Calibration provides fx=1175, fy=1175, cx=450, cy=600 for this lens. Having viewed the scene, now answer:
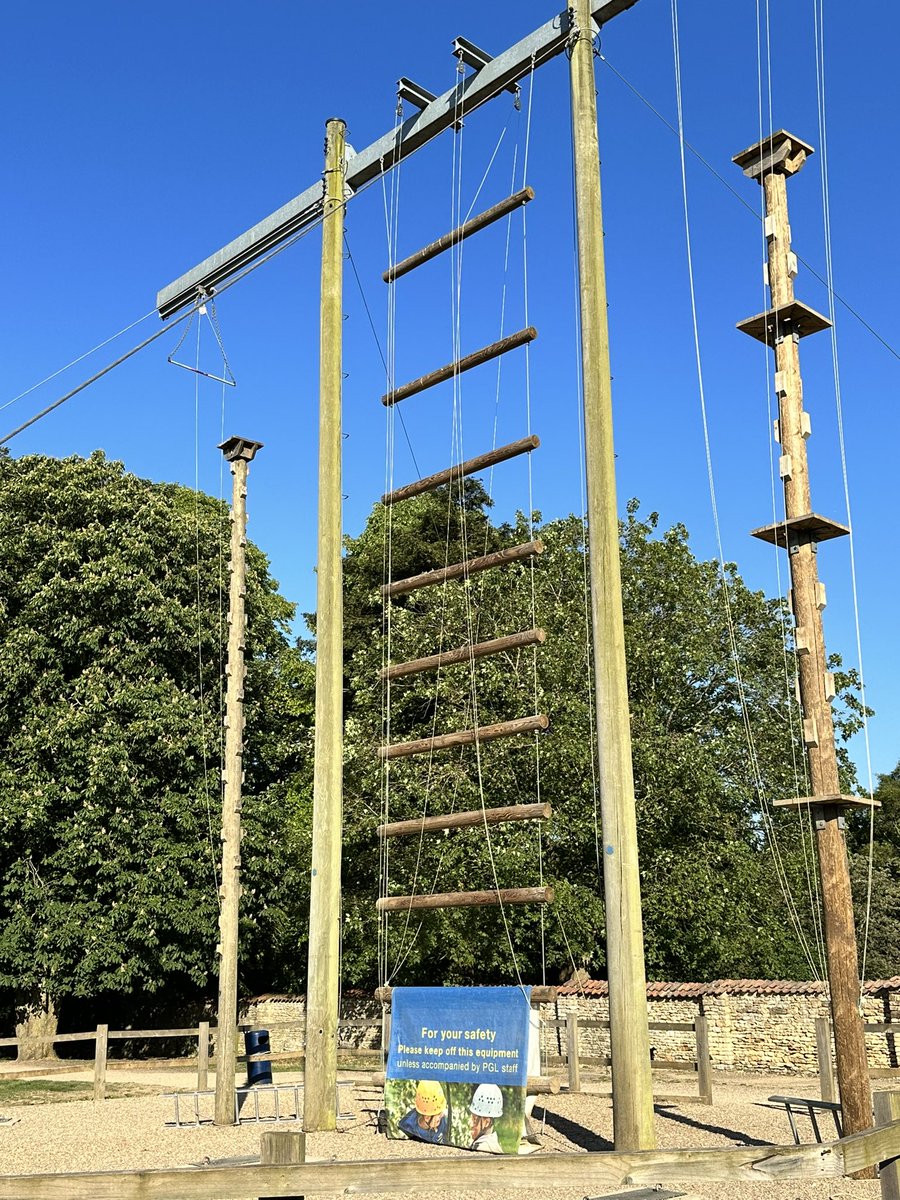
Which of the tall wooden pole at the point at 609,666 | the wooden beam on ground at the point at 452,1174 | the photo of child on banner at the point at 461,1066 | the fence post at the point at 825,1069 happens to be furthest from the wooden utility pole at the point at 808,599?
the wooden beam on ground at the point at 452,1174

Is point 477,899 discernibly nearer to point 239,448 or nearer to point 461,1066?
point 461,1066

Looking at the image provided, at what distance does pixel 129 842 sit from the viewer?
25438 millimetres

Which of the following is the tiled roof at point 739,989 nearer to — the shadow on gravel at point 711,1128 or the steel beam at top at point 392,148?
the shadow on gravel at point 711,1128

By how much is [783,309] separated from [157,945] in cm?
1983

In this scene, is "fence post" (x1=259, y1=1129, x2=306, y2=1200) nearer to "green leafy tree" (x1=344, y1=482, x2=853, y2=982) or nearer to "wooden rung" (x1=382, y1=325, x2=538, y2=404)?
"wooden rung" (x1=382, y1=325, x2=538, y2=404)

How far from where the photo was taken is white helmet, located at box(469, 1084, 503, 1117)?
9836 millimetres

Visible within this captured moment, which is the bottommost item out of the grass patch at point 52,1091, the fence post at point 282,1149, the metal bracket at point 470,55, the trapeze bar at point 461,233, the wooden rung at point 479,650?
the grass patch at point 52,1091

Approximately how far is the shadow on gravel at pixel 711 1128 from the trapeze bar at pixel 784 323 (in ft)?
23.5

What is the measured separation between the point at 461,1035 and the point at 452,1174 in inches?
238

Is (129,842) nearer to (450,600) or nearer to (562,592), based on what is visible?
(450,600)

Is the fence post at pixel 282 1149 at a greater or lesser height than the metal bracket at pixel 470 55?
lesser

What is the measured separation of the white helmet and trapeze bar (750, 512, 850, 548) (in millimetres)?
5260

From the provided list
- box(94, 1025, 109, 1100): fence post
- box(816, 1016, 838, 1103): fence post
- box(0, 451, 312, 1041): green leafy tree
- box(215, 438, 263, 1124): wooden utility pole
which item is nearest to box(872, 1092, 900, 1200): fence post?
box(816, 1016, 838, 1103): fence post

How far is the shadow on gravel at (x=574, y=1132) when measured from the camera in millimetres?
10422
